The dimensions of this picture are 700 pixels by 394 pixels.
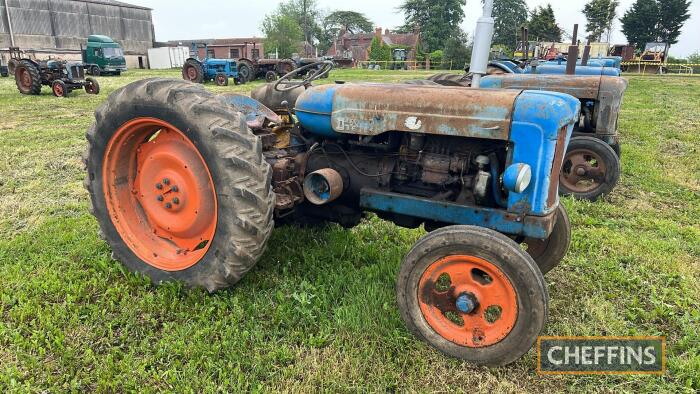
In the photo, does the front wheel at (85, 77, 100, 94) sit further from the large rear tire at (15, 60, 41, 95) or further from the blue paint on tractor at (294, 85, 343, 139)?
the blue paint on tractor at (294, 85, 343, 139)

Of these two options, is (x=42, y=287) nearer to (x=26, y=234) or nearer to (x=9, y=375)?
(x=9, y=375)

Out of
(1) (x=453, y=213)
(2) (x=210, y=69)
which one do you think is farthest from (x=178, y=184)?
(2) (x=210, y=69)

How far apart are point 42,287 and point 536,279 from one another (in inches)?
116

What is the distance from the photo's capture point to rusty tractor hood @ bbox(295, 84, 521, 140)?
2568mm

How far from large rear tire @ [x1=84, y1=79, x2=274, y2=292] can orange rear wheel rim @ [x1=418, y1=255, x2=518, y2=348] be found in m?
0.99

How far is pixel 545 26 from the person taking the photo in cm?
4638

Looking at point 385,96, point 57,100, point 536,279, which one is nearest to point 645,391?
point 536,279

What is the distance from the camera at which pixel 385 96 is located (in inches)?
113

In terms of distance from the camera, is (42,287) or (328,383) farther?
(42,287)

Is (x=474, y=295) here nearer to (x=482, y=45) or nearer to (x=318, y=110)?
(x=318, y=110)

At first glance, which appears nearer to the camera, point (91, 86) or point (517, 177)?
point (517, 177)

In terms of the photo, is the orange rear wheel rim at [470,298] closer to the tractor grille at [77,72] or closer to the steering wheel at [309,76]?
the steering wheel at [309,76]

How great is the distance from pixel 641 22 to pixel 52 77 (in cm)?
5219

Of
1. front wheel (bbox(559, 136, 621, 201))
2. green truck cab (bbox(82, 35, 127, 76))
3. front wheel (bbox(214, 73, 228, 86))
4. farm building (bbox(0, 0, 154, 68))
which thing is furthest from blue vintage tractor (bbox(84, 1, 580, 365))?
farm building (bbox(0, 0, 154, 68))
